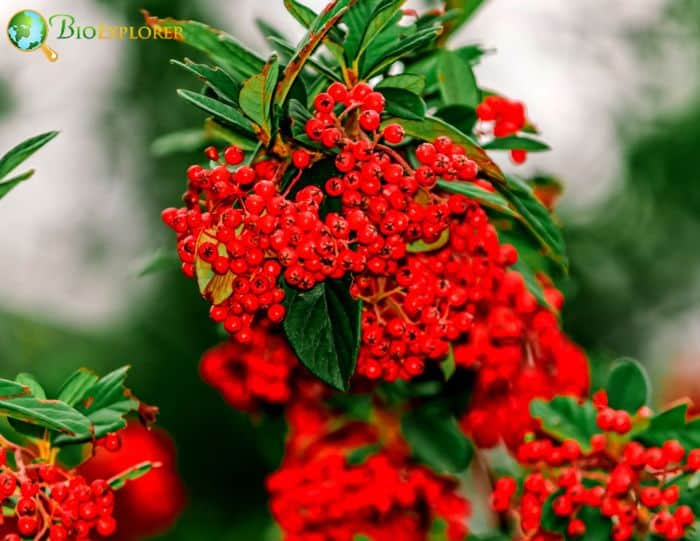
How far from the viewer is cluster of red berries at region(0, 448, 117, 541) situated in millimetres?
1318

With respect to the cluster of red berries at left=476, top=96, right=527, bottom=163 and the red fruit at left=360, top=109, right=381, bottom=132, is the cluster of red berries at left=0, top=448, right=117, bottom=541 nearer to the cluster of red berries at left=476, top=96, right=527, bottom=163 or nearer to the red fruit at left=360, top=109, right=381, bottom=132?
the red fruit at left=360, top=109, right=381, bottom=132

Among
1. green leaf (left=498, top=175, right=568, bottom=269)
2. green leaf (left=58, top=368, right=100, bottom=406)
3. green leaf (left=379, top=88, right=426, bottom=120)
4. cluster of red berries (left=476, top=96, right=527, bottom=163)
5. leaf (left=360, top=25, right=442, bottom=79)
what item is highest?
leaf (left=360, top=25, right=442, bottom=79)

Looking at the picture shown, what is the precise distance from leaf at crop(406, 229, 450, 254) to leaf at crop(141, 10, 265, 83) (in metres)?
0.41

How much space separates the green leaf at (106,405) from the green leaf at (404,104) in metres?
0.63

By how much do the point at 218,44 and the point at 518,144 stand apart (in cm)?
58

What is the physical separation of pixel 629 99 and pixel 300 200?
184 inches

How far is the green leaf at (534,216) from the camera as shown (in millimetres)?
1461

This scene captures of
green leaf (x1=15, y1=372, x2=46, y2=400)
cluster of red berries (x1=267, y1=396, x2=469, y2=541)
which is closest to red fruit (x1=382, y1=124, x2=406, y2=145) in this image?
green leaf (x1=15, y1=372, x2=46, y2=400)

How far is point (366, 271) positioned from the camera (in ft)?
4.60

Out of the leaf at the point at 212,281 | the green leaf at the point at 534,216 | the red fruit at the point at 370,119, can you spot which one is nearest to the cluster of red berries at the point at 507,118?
the green leaf at the point at 534,216

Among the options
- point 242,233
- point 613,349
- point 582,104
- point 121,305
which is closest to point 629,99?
point 582,104

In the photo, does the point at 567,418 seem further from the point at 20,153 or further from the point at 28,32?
the point at 28,32

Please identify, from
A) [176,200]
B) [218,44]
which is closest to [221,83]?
[218,44]

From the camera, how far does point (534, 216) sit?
148 cm
